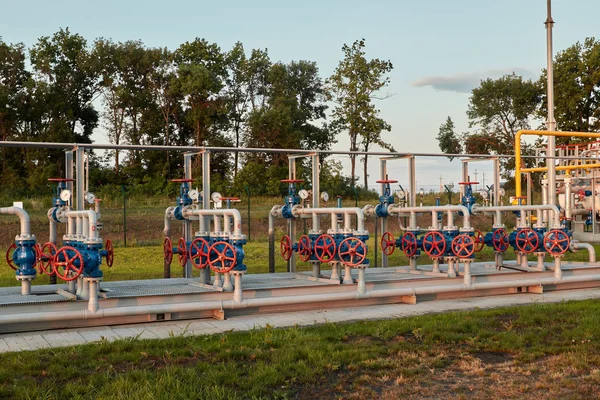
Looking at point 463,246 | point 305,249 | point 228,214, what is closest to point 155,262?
point 305,249

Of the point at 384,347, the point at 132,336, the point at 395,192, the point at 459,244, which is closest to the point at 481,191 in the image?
the point at 395,192

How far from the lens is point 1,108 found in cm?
3438

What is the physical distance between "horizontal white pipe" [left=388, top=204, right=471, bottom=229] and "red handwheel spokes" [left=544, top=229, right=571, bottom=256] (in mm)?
1375

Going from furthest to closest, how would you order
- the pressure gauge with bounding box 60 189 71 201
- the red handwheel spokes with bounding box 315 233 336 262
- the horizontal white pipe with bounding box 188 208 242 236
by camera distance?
1. the red handwheel spokes with bounding box 315 233 336 262
2. the pressure gauge with bounding box 60 189 71 201
3. the horizontal white pipe with bounding box 188 208 242 236

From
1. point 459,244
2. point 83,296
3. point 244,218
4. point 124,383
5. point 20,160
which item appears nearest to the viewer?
point 124,383

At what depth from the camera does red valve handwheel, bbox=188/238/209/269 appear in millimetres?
9484

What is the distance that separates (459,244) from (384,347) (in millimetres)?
3943

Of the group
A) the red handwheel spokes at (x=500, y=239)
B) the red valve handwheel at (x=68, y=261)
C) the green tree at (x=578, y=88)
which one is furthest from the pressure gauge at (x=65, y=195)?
the green tree at (x=578, y=88)

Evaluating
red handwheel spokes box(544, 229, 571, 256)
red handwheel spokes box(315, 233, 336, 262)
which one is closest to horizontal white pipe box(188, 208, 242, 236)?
red handwheel spokes box(315, 233, 336, 262)

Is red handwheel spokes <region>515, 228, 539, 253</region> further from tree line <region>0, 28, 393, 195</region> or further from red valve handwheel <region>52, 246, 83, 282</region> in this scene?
tree line <region>0, 28, 393, 195</region>

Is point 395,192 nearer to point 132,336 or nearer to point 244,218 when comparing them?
point 132,336

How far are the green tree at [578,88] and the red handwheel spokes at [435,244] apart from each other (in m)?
32.5

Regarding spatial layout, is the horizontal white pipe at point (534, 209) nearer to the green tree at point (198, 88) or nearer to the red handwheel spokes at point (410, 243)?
the red handwheel spokes at point (410, 243)

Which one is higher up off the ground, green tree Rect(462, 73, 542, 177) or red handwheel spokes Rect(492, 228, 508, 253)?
green tree Rect(462, 73, 542, 177)
